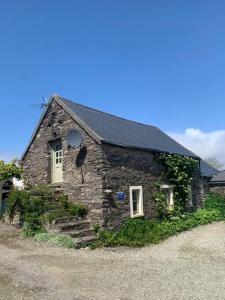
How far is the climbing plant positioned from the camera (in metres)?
18.0

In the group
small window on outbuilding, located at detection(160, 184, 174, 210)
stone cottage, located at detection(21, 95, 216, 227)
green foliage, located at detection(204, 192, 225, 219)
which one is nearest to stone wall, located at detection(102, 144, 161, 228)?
stone cottage, located at detection(21, 95, 216, 227)

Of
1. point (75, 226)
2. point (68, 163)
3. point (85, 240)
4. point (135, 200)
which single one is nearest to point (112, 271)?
point (85, 240)

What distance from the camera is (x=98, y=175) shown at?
14.6m

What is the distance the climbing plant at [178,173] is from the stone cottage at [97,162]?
393 mm

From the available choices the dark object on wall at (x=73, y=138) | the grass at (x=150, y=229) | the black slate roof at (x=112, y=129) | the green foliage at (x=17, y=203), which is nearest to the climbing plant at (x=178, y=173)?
the black slate roof at (x=112, y=129)

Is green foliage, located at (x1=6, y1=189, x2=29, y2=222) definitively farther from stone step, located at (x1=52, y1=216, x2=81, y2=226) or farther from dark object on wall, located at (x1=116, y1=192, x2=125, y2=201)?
dark object on wall, located at (x1=116, y1=192, x2=125, y2=201)

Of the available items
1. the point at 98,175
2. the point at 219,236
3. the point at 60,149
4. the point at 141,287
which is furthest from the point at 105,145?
the point at 141,287

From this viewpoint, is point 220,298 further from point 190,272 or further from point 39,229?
point 39,229

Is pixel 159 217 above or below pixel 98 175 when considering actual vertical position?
below

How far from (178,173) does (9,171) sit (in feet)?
28.6

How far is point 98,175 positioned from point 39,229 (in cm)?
318

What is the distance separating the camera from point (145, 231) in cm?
1436

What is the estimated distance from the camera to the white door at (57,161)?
17641mm

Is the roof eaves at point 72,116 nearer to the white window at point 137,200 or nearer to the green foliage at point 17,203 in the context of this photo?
the white window at point 137,200
